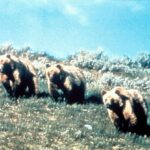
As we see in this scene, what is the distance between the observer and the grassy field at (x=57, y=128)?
44.5 feet

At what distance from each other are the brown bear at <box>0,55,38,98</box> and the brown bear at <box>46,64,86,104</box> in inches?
28.3

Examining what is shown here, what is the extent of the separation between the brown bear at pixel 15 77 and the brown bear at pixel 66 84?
0.72 metres

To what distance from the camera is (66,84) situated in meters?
18.5

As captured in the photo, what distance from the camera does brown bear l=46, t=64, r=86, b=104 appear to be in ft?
60.7

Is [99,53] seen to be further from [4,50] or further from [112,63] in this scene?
[4,50]

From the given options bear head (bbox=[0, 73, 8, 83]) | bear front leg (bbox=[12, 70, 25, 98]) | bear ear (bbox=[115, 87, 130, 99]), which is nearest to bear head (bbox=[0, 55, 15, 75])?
bear head (bbox=[0, 73, 8, 83])

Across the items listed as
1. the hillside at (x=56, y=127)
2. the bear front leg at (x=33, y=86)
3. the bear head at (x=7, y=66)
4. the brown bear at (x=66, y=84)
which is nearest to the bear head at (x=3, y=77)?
the bear head at (x=7, y=66)

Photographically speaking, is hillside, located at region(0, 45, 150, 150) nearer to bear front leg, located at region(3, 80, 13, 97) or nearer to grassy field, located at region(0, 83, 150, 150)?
grassy field, located at region(0, 83, 150, 150)

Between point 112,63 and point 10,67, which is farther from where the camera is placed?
point 112,63

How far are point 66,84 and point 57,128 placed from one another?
148 inches

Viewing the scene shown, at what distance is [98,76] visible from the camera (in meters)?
29.2

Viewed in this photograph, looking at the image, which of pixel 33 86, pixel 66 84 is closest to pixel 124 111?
pixel 66 84

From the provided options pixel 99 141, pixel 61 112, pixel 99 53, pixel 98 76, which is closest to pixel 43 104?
pixel 61 112

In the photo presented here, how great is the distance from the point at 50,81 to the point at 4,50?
15.6 m
